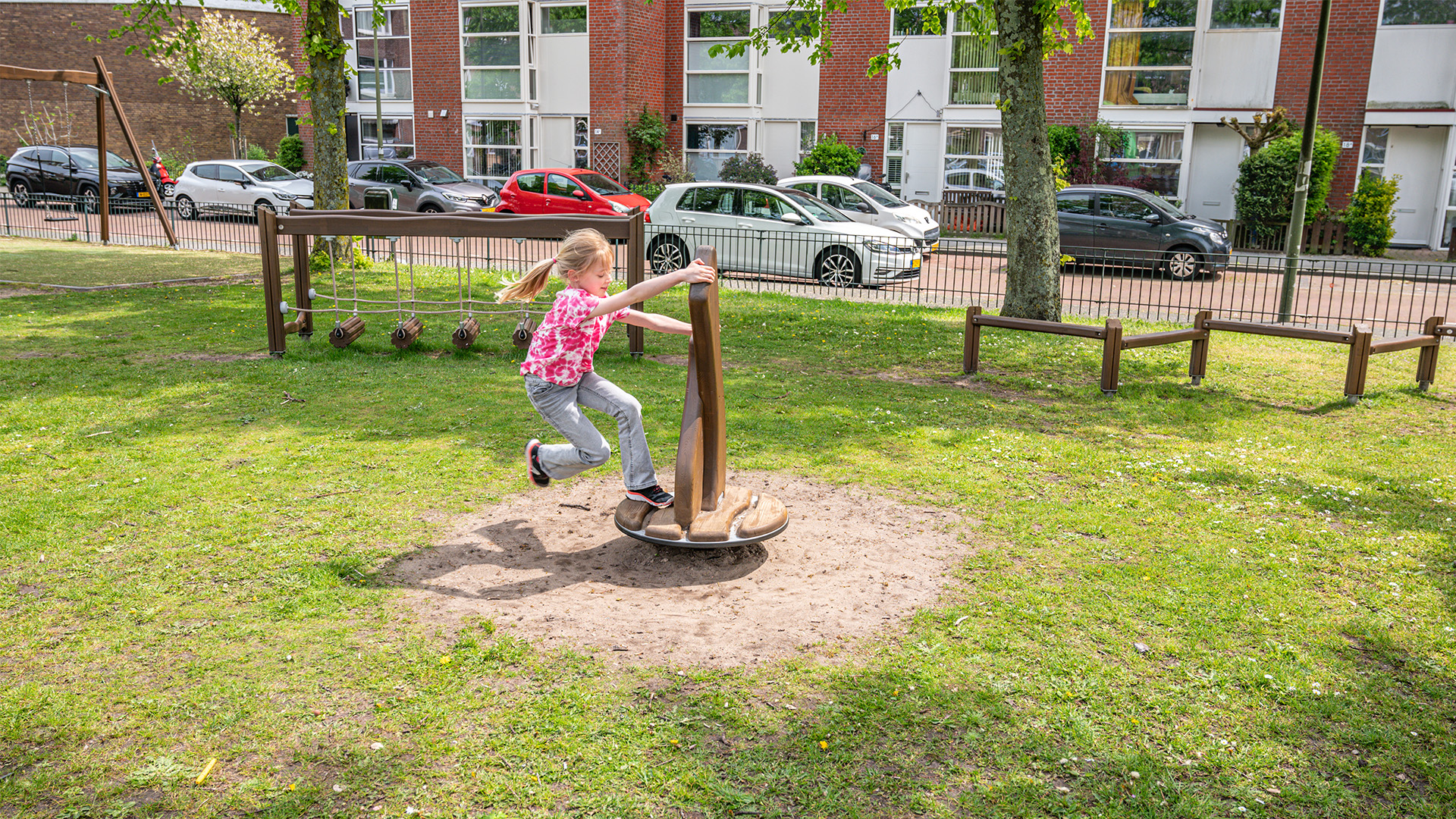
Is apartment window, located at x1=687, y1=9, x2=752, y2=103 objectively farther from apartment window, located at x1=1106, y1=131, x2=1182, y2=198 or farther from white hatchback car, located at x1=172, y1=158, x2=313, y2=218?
white hatchback car, located at x1=172, y1=158, x2=313, y2=218

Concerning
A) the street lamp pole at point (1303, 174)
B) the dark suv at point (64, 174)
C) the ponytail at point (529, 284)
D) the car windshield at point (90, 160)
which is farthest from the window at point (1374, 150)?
the car windshield at point (90, 160)

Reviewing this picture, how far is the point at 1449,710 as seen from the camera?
393 centimetres

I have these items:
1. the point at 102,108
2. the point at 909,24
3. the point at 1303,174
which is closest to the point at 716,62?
the point at 909,24

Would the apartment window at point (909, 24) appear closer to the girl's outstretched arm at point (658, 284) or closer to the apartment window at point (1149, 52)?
the apartment window at point (1149, 52)

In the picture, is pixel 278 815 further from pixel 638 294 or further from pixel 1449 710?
pixel 1449 710

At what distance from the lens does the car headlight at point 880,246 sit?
16270mm

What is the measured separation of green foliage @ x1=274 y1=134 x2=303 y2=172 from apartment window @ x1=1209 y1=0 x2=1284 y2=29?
29194mm

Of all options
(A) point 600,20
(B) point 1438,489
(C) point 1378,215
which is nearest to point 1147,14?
(C) point 1378,215

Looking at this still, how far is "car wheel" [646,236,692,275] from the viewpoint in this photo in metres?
17.0

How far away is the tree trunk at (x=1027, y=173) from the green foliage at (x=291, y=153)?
3079 cm

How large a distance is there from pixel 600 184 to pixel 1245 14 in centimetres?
1692

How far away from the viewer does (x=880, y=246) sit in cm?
1636

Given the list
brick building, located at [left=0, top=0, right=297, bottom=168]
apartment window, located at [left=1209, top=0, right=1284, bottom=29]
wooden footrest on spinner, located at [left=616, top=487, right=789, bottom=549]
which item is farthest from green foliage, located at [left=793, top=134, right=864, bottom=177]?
brick building, located at [left=0, top=0, right=297, bottom=168]

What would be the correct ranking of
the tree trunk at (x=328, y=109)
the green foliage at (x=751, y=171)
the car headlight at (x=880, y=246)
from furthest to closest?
the green foliage at (x=751, y=171) → the car headlight at (x=880, y=246) → the tree trunk at (x=328, y=109)
